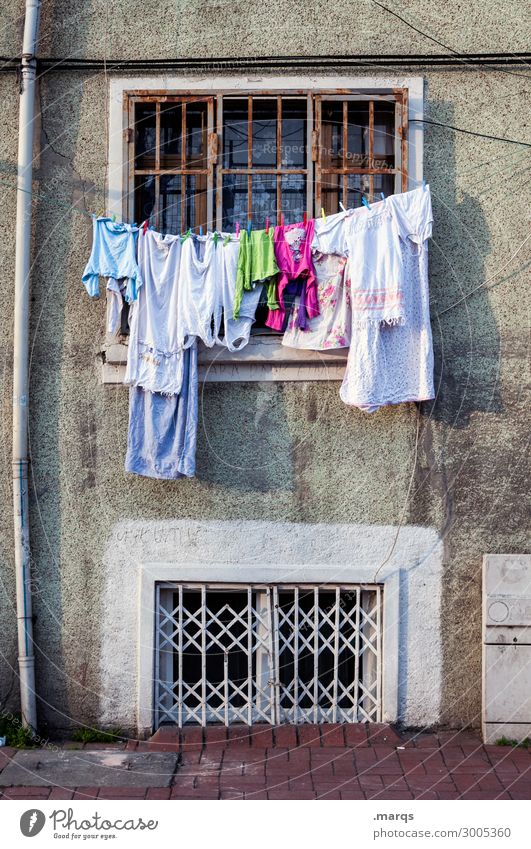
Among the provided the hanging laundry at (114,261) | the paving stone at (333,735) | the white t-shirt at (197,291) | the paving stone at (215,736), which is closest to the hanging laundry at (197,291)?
the white t-shirt at (197,291)

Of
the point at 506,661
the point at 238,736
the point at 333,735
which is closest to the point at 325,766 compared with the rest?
the point at 333,735

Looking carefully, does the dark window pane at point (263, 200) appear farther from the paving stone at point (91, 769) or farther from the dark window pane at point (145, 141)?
the paving stone at point (91, 769)

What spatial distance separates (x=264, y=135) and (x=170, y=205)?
2.76 ft

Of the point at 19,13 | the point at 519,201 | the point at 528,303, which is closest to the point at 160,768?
the point at 528,303

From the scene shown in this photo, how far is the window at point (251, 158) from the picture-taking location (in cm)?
663

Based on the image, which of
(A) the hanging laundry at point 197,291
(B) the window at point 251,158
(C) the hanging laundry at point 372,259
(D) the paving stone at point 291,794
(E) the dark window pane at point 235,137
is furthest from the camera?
(E) the dark window pane at point 235,137

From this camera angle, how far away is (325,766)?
5.94 metres

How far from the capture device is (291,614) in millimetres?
6613

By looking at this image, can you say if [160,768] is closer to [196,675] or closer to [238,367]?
[196,675]

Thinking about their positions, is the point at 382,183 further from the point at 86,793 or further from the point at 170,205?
the point at 86,793

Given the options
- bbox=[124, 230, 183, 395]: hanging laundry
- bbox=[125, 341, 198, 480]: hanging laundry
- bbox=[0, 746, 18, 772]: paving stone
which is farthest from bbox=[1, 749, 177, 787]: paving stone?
bbox=[124, 230, 183, 395]: hanging laundry

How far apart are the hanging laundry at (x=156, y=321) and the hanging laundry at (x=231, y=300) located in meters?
0.30

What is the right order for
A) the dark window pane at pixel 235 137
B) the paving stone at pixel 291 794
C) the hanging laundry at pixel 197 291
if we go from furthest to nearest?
1. the dark window pane at pixel 235 137
2. the hanging laundry at pixel 197 291
3. the paving stone at pixel 291 794

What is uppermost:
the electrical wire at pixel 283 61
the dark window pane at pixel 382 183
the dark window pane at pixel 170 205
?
the electrical wire at pixel 283 61
